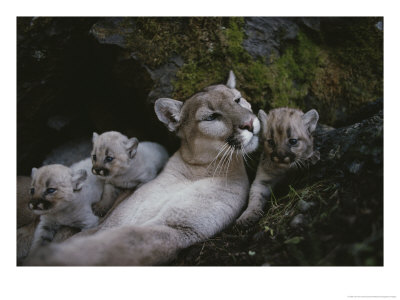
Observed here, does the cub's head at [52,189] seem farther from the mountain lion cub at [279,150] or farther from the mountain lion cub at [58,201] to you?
the mountain lion cub at [279,150]

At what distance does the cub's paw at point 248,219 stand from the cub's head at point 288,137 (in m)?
0.68

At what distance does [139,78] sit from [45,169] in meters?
1.92

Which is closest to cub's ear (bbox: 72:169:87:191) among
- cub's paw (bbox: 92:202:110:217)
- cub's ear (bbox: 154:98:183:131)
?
cub's paw (bbox: 92:202:110:217)

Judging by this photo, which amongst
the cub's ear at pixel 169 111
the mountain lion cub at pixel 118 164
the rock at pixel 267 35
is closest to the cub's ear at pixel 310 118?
the rock at pixel 267 35

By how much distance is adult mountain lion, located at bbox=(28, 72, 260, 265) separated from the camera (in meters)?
3.33

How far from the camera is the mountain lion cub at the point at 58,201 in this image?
4.02m

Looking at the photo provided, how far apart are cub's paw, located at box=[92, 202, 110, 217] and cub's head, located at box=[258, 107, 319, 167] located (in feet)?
8.00

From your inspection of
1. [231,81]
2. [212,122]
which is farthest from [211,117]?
[231,81]

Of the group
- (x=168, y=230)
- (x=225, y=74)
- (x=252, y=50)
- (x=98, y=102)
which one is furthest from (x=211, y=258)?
(x=98, y=102)

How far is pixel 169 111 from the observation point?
4.57 meters

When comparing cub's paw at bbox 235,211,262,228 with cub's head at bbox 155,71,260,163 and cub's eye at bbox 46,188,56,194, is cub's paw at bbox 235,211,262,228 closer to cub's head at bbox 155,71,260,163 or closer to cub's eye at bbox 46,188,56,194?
cub's head at bbox 155,71,260,163

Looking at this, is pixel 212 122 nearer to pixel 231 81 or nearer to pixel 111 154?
pixel 231 81

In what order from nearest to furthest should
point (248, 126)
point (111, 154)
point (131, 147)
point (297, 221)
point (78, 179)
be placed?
1. point (297, 221)
2. point (248, 126)
3. point (78, 179)
4. point (111, 154)
5. point (131, 147)

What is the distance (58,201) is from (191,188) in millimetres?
1701
